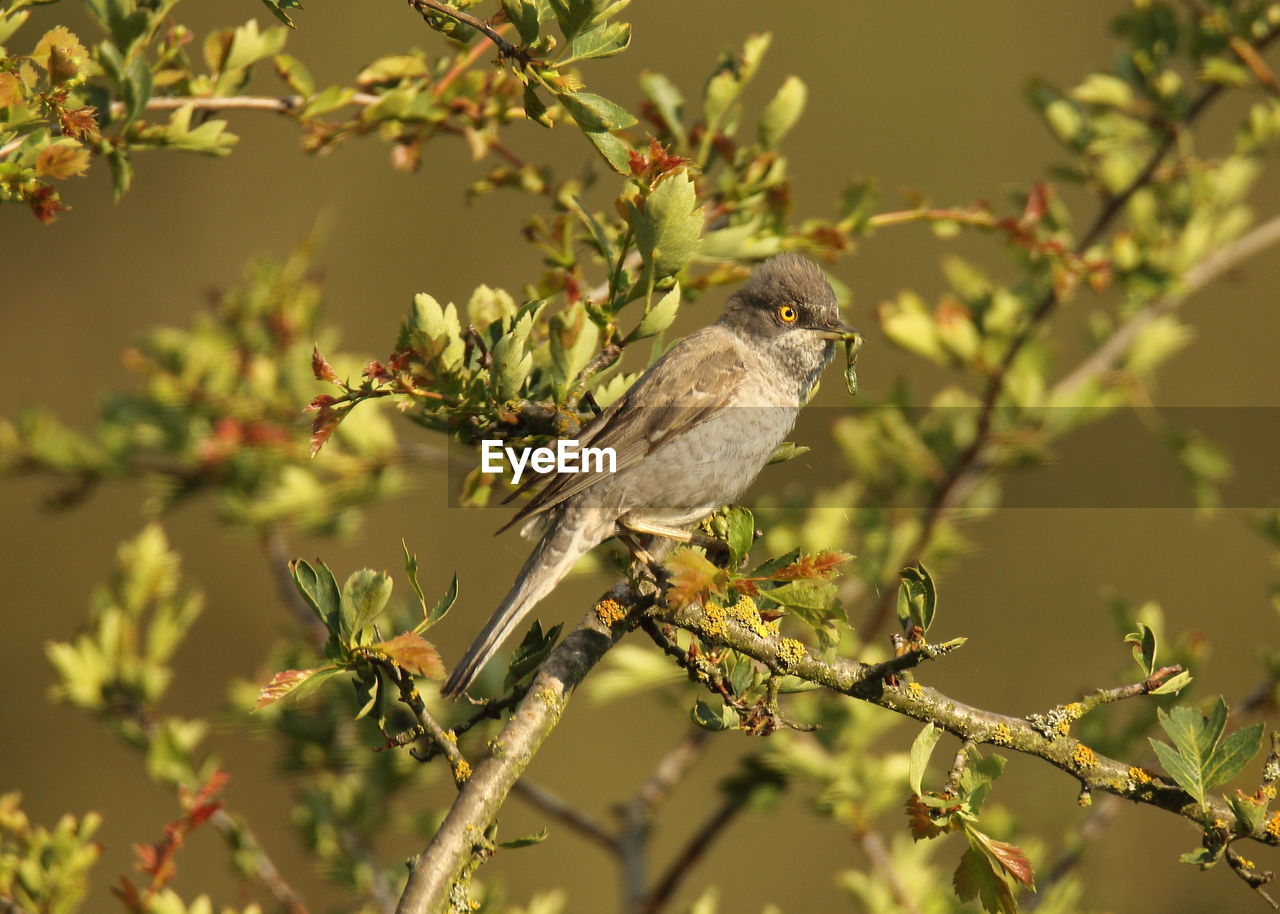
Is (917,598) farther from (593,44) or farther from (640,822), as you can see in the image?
(640,822)

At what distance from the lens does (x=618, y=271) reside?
2209mm

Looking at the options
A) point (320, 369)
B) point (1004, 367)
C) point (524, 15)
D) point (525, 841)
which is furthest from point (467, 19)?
point (1004, 367)

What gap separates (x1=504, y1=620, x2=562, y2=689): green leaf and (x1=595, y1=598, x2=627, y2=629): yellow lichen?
9 cm

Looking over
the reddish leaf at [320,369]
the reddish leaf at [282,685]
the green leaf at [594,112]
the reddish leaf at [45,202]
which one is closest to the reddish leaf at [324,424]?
the reddish leaf at [320,369]

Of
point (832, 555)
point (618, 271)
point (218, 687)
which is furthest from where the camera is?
point (218, 687)

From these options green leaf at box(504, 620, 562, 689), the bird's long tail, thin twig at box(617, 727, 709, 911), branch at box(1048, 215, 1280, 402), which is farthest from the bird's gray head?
green leaf at box(504, 620, 562, 689)

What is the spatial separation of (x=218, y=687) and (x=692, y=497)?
4650 millimetres

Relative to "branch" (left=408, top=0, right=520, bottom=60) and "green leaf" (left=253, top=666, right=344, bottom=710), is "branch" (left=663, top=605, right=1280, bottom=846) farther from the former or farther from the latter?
"branch" (left=408, top=0, right=520, bottom=60)

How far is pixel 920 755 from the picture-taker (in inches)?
68.2

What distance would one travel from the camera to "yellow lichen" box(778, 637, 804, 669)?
1842 mm

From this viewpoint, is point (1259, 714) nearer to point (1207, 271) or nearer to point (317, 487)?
point (1207, 271)

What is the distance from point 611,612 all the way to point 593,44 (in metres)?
0.95

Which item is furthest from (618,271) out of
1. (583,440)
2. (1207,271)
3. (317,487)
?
(1207,271)

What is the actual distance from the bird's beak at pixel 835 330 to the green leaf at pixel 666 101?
743mm
